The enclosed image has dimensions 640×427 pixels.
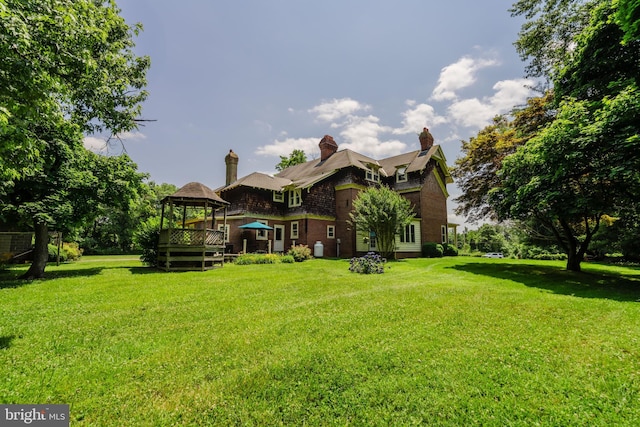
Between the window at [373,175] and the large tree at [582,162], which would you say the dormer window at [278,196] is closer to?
the window at [373,175]

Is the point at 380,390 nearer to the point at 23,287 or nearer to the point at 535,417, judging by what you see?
the point at 535,417

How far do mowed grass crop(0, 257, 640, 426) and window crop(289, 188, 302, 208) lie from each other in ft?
54.4

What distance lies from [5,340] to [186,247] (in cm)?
972

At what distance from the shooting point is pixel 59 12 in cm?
485

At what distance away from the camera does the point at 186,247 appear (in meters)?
14.0

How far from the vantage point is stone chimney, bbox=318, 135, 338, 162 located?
2920 cm

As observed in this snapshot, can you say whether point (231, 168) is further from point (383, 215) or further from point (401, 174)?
point (401, 174)

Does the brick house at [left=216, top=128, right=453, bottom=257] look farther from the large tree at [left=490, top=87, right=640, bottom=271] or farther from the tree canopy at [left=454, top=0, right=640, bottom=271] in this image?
the large tree at [left=490, top=87, right=640, bottom=271]

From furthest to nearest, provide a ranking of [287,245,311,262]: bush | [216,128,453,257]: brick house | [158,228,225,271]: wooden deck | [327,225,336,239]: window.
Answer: [327,225,336,239]: window → [216,128,453,257]: brick house → [287,245,311,262]: bush → [158,228,225,271]: wooden deck

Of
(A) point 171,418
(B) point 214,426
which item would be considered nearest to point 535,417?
(B) point 214,426

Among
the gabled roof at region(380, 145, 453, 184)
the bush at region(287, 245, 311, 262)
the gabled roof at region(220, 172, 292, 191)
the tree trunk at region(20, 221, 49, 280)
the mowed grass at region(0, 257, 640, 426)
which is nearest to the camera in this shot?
the mowed grass at region(0, 257, 640, 426)

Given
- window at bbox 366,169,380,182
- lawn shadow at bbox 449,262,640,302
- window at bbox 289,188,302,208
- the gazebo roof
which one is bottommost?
lawn shadow at bbox 449,262,640,302

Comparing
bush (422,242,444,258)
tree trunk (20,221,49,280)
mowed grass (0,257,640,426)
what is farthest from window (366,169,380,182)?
tree trunk (20,221,49,280)

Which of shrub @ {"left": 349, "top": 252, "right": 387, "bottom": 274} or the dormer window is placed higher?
the dormer window
